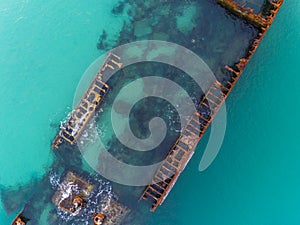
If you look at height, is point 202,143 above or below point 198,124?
below

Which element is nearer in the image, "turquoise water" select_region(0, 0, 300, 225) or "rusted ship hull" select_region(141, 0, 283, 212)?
"rusted ship hull" select_region(141, 0, 283, 212)

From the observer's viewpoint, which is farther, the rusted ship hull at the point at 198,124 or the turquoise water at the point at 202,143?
the turquoise water at the point at 202,143

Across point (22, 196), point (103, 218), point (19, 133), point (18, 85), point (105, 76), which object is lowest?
point (22, 196)

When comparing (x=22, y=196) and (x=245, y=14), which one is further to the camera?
(x=22, y=196)

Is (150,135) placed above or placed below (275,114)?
below

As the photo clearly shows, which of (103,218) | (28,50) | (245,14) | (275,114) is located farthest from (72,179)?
(245,14)

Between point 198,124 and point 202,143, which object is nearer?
point 198,124

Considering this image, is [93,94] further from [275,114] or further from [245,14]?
[275,114]
